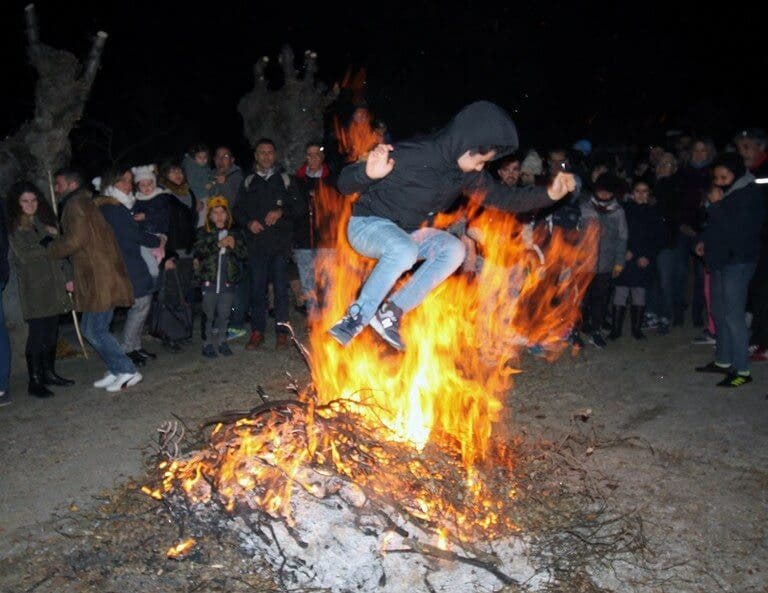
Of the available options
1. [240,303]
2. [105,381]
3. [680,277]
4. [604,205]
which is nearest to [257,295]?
[240,303]

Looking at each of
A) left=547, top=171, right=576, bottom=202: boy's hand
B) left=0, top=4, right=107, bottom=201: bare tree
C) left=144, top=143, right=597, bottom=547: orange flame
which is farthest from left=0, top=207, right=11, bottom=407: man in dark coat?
left=547, top=171, right=576, bottom=202: boy's hand

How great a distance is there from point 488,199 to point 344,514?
98.4 inches

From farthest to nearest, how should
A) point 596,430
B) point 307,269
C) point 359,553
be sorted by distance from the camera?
point 307,269 → point 596,430 → point 359,553

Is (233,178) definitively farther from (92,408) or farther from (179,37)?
(179,37)

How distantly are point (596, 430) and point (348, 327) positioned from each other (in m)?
2.54

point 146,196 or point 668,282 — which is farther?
point 668,282

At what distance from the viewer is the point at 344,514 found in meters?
3.91

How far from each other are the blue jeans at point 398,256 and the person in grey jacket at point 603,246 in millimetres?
4157

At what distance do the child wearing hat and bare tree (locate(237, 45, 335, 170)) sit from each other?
6.57 m

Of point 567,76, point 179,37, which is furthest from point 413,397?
point 179,37

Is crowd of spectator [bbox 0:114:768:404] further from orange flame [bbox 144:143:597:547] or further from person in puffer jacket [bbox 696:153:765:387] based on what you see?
orange flame [bbox 144:143:597:547]

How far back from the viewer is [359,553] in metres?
3.76

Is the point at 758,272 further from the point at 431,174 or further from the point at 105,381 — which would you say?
the point at 105,381

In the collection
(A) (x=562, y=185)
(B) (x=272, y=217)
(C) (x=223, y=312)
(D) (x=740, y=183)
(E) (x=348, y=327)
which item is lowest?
(C) (x=223, y=312)
